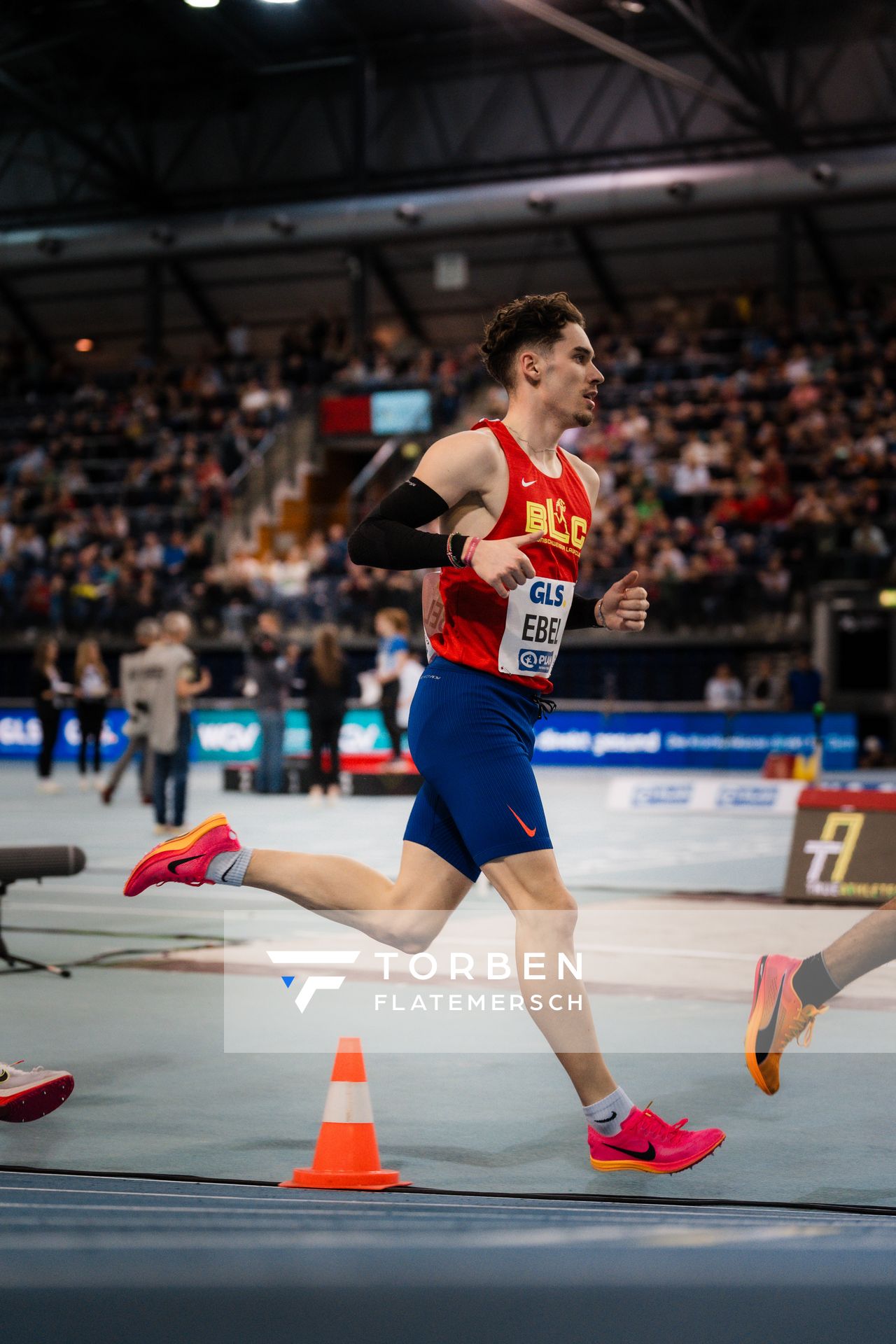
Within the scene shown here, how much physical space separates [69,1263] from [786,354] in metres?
28.2

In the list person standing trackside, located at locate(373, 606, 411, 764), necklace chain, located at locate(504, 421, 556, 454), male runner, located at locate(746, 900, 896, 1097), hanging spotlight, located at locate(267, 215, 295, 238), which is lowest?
male runner, located at locate(746, 900, 896, 1097)

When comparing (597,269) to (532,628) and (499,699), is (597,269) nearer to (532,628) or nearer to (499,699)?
(532,628)

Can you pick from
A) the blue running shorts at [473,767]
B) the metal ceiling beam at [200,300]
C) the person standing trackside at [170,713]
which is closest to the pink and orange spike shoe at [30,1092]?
the blue running shorts at [473,767]

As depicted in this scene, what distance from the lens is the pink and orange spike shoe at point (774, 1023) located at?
14.7 ft

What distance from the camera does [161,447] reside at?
33.8m

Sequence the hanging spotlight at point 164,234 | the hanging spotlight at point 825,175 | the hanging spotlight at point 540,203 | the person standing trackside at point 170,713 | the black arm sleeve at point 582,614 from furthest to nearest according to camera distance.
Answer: the hanging spotlight at point 164,234 → the hanging spotlight at point 540,203 → the hanging spotlight at point 825,175 → the person standing trackside at point 170,713 → the black arm sleeve at point 582,614

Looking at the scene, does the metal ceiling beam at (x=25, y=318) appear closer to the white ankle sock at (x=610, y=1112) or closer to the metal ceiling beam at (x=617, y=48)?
the metal ceiling beam at (x=617, y=48)

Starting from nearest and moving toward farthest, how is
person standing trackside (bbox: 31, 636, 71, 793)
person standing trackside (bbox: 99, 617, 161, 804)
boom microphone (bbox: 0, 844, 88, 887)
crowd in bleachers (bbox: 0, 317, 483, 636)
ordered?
boom microphone (bbox: 0, 844, 88, 887), person standing trackside (bbox: 99, 617, 161, 804), person standing trackside (bbox: 31, 636, 71, 793), crowd in bleachers (bbox: 0, 317, 483, 636)

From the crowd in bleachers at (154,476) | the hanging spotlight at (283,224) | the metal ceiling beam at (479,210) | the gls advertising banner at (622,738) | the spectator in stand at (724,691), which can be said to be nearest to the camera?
the gls advertising banner at (622,738)

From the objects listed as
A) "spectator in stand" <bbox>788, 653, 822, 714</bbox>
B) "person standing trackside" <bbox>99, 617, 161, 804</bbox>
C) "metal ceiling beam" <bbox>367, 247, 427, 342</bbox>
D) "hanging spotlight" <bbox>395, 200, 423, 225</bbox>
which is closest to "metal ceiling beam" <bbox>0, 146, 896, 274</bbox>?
"hanging spotlight" <bbox>395, 200, 423, 225</bbox>

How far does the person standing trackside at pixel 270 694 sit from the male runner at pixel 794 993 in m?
13.7

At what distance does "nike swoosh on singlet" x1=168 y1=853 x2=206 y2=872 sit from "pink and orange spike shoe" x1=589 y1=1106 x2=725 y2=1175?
1.28 m

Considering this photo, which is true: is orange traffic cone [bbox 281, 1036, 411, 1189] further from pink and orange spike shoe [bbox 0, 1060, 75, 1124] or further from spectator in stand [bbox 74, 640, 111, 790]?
spectator in stand [bbox 74, 640, 111, 790]

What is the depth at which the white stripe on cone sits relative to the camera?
3924mm
